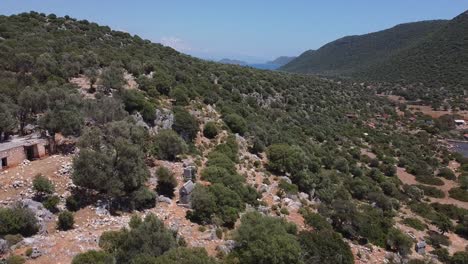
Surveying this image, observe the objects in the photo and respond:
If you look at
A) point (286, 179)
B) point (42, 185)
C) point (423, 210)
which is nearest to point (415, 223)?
point (423, 210)

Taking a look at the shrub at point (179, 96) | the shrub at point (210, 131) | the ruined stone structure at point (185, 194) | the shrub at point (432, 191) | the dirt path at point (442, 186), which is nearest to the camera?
the ruined stone structure at point (185, 194)

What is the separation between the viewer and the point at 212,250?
2120cm

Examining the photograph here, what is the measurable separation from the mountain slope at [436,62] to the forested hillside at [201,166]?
6813 centimetres

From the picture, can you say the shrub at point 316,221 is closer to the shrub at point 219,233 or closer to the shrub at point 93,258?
the shrub at point 219,233

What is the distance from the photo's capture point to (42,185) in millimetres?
20734

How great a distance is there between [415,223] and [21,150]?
108ft

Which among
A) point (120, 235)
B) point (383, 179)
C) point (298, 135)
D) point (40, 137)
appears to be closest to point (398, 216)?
point (383, 179)

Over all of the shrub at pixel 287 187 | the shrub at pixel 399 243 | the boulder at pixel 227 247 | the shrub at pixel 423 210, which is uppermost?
the boulder at pixel 227 247

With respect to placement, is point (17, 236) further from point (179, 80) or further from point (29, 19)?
point (29, 19)

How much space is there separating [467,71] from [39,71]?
12614cm

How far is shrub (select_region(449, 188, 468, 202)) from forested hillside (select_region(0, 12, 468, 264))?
2.32 m

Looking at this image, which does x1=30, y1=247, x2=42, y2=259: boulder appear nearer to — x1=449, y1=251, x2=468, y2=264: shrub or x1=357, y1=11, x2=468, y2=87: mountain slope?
x1=449, y1=251, x2=468, y2=264: shrub

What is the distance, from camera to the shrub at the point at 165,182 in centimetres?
2559

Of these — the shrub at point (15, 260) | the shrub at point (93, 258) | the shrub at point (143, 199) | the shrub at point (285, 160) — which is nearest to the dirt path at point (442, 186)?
the shrub at point (285, 160)
